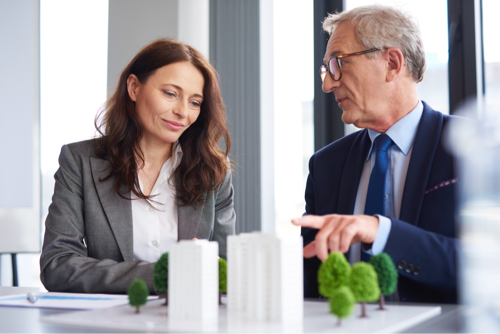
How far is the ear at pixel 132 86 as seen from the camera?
1.98 metres

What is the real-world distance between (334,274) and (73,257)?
90cm

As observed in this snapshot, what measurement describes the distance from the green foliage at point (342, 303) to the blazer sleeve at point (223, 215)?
1.05 m

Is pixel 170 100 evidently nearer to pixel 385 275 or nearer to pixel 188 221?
pixel 188 221

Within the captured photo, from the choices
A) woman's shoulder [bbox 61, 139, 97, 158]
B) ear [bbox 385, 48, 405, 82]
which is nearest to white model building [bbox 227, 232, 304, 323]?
ear [bbox 385, 48, 405, 82]

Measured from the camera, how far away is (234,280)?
862 millimetres

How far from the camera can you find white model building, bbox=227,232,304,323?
77 centimetres

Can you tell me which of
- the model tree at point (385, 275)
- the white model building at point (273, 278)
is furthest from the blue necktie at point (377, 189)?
the white model building at point (273, 278)

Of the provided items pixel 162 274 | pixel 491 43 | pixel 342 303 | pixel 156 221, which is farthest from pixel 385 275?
pixel 491 43

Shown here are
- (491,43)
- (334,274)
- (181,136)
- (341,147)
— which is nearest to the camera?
(334,274)

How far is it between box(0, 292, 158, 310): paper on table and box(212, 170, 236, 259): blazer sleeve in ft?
2.16

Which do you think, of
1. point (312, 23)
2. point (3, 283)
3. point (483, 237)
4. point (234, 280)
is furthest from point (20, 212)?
point (483, 237)

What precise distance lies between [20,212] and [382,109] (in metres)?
2.51

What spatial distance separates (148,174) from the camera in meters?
1.93

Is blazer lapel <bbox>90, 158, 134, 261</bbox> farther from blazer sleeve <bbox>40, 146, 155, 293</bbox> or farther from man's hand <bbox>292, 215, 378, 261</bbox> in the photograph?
man's hand <bbox>292, 215, 378, 261</bbox>
